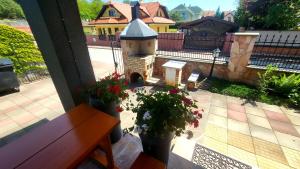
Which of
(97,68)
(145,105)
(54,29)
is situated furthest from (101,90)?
(97,68)

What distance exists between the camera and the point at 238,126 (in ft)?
12.5

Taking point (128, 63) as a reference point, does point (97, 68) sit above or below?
below

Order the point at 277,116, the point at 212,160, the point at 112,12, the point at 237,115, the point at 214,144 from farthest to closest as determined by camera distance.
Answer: the point at 112,12 < the point at 237,115 < the point at 277,116 < the point at 214,144 < the point at 212,160

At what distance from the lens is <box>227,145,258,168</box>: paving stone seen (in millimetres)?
2801

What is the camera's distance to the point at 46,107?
4508mm

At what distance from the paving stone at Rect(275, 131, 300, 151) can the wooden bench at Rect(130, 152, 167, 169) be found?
11.1 feet

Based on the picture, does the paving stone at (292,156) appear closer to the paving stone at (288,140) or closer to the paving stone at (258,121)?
the paving stone at (288,140)

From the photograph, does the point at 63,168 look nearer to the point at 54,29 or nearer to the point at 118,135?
the point at 118,135

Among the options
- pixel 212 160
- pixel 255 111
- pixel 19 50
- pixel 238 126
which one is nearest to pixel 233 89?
pixel 255 111

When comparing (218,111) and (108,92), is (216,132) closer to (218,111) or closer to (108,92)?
(218,111)

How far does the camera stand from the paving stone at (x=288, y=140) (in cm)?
316

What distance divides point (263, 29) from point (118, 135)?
14.8m

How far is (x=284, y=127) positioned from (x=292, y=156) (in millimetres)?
1070

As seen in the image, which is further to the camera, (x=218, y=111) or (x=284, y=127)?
(x=218, y=111)
